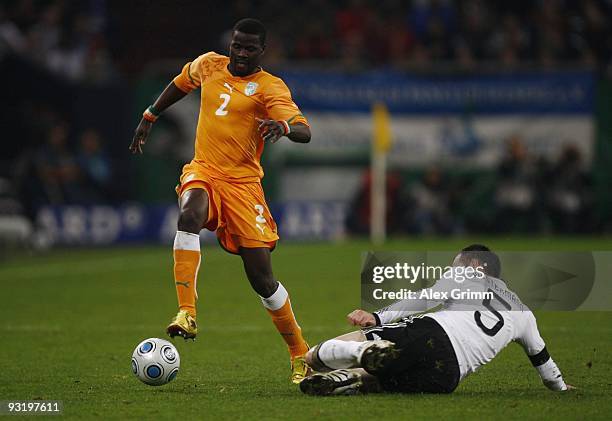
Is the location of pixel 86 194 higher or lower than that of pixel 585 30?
lower

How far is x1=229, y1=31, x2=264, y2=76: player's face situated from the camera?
781 cm

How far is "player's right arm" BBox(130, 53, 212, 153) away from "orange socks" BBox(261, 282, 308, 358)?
153cm

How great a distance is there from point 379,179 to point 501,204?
246cm

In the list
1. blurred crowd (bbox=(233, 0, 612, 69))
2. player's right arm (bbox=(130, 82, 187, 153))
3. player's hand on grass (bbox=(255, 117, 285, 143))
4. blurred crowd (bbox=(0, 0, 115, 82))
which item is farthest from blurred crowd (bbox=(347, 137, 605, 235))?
player's hand on grass (bbox=(255, 117, 285, 143))

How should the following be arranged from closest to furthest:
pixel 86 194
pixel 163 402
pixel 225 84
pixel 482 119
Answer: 1. pixel 163 402
2. pixel 225 84
3. pixel 86 194
4. pixel 482 119

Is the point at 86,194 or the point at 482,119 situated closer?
the point at 86,194

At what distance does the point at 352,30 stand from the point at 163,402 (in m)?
17.7

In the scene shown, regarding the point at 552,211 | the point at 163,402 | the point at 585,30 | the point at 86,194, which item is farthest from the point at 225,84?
the point at 585,30

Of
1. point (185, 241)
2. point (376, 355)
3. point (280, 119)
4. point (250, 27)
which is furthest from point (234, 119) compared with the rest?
point (376, 355)

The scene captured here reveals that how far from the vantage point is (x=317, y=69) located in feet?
74.5

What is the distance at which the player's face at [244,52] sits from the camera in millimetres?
7809

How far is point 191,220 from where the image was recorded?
7461 mm

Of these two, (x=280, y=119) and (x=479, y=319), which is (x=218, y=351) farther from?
(x=479, y=319)

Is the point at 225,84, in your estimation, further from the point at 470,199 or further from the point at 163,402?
the point at 470,199
